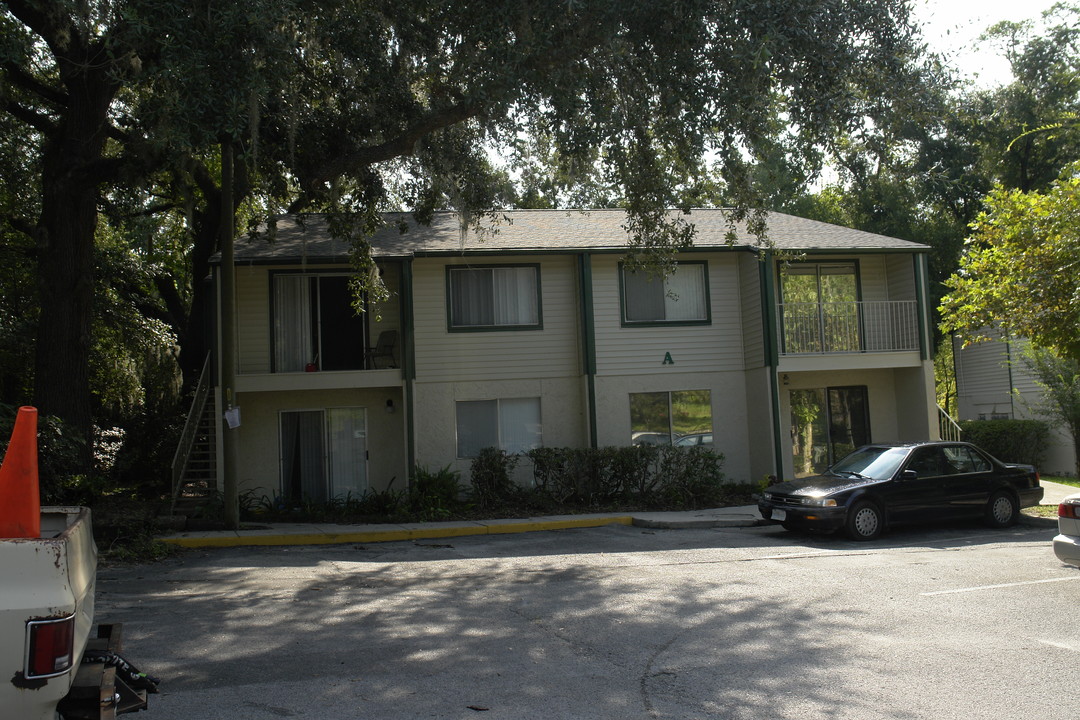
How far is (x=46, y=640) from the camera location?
342cm

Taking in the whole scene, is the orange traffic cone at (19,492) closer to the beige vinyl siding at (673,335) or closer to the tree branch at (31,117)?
the tree branch at (31,117)

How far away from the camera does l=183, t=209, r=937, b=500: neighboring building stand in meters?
17.3

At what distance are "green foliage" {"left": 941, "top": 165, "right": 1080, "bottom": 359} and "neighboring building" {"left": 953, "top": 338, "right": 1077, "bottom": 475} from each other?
7.98 m

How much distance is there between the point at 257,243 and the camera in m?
17.8

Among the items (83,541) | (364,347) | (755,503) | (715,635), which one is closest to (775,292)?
(755,503)

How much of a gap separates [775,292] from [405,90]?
32.0 feet

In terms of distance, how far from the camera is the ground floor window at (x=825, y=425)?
19.8m

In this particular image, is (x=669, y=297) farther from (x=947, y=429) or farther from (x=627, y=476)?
(x=947, y=429)

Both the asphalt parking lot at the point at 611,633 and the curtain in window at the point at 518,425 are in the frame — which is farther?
the curtain in window at the point at 518,425

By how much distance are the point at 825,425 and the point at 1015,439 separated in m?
5.64

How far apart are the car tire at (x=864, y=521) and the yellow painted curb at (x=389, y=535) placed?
3841mm

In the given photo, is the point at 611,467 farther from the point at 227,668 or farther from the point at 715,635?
the point at 227,668

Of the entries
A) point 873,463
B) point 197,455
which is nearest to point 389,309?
point 197,455

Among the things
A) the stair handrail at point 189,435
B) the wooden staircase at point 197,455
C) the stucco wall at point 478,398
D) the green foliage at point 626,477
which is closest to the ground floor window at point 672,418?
the stucco wall at point 478,398
